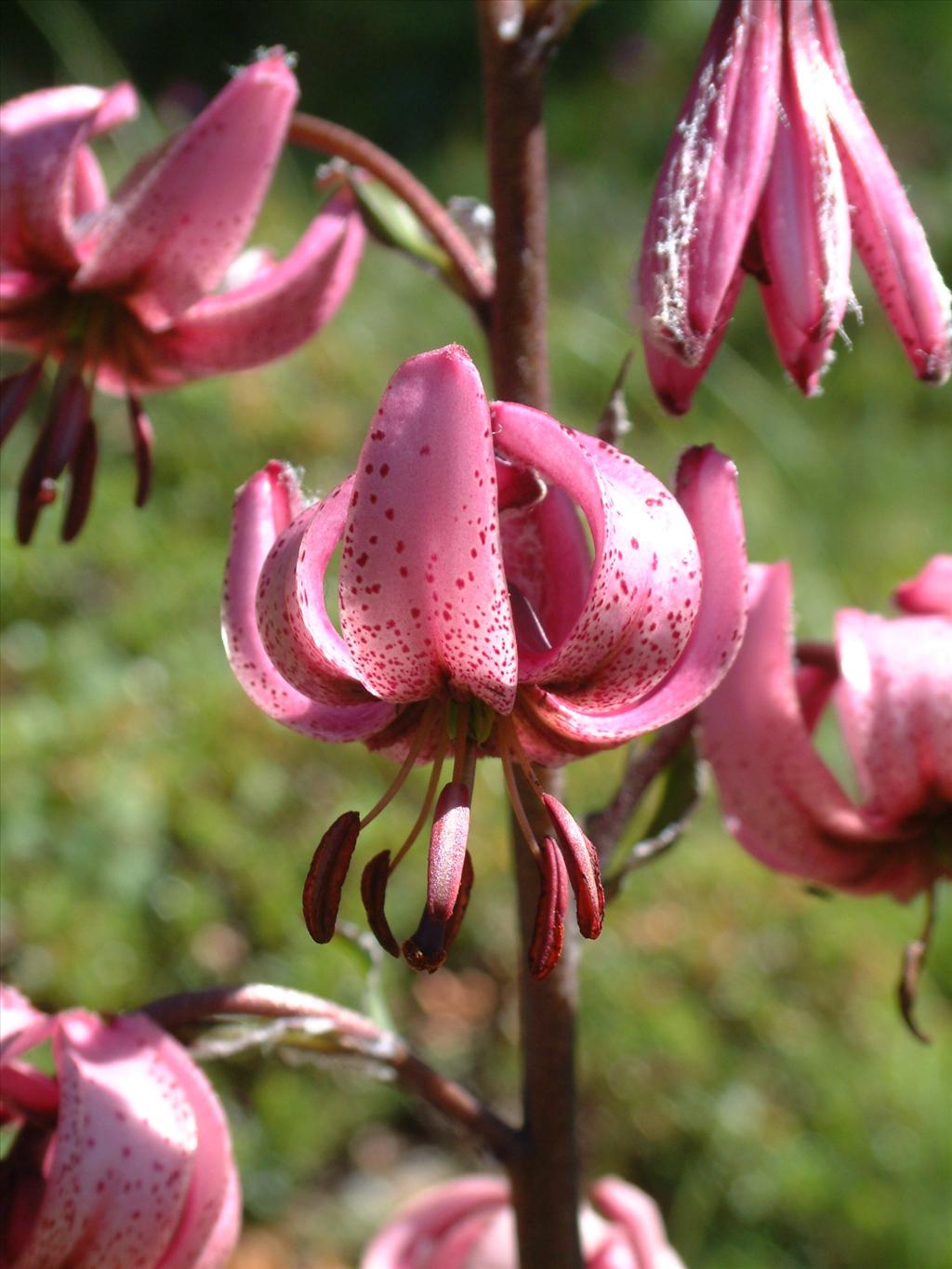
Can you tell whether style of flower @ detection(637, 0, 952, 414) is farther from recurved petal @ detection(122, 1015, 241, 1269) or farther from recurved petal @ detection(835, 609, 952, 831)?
recurved petal @ detection(122, 1015, 241, 1269)

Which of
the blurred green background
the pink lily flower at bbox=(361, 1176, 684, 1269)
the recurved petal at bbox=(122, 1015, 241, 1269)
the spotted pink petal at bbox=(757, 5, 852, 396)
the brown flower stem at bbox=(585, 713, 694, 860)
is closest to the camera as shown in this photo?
the spotted pink petal at bbox=(757, 5, 852, 396)

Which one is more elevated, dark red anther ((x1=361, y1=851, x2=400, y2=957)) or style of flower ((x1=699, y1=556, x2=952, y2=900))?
dark red anther ((x1=361, y1=851, x2=400, y2=957))

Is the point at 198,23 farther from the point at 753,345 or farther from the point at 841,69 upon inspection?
the point at 841,69

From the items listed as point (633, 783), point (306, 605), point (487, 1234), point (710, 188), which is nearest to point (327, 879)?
point (306, 605)

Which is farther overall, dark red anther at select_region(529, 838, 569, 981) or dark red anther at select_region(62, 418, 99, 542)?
dark red anther at select_region(62, 418, 99, 542)

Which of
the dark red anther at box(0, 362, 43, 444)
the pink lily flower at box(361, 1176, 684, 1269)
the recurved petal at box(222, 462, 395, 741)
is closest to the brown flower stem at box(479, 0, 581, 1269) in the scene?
the recurved petal at box(222, 462, 395, 741)

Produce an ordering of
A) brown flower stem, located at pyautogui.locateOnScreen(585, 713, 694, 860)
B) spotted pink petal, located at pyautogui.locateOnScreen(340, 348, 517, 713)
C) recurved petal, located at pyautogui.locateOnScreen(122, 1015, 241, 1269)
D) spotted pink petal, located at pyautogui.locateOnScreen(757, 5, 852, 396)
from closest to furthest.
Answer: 1. spotted pink petal, located at pyautogui.locateOnScreen(340, 348, 517, 713)
2. spotted pink petal, located at pyautogui.locateOnScreen(757, 5, 852, 396)
3. recurved petal, located at pyautogui.locateOnScreen(122, 1015, 241, 1269)
4. brown flower stem, located at pyautogui.locateOnScreen(585, 713, 694, 860)

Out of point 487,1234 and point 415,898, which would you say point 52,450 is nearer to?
point 487,1234
